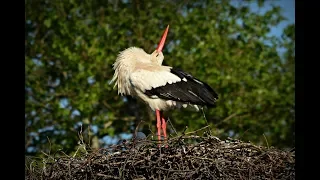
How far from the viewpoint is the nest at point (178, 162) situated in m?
3.26

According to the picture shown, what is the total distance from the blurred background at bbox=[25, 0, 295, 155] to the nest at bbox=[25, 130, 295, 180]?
4826 mm

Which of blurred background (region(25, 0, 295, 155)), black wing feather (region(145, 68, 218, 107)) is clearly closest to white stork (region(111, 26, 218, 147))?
black wing feather (region(145, 68, 218, 107))

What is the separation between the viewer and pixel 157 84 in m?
4.75

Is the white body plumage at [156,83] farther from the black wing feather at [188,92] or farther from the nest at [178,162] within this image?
the nest at [178,162]

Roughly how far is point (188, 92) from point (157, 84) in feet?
0.76

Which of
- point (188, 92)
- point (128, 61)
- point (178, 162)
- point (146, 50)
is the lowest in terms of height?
point (178, 162)

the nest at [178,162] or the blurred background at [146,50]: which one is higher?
the blurred background at [146,50]

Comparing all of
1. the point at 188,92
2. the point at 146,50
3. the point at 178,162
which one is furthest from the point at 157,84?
the point at 146,50

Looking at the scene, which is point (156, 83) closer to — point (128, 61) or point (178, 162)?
point (128, 61)

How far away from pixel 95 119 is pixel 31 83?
999 mm

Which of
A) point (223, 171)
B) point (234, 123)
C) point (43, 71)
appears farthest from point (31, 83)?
point (223, 171)

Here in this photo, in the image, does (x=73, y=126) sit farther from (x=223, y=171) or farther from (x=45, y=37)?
(x=223, y=171)

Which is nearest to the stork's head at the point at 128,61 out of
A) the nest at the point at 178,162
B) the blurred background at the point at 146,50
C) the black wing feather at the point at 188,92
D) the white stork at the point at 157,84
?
the white stork at the point at 157,84
